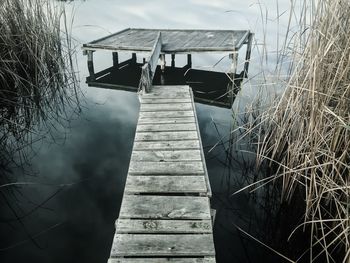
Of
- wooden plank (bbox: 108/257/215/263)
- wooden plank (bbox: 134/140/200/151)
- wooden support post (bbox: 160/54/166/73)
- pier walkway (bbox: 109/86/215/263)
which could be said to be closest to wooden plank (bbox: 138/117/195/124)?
pier walkway (bbox: 109/86/215/263)

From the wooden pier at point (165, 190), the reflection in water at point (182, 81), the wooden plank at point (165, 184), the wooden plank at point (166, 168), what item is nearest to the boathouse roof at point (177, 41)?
the reflection in water at point (182, 81)

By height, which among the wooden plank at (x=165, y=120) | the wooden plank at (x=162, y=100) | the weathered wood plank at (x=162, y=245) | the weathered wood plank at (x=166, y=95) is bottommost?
the weathered wood plank at (x=162, y=245)

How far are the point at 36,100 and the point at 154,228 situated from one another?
3944 mm

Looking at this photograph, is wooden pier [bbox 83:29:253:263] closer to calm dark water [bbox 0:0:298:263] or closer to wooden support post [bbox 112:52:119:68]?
calm dark water [bbox 0:0:298:263]

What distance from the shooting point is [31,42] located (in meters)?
5.27

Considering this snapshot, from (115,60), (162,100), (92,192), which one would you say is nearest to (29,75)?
(162,100)

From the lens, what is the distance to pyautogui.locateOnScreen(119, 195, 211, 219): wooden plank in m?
2.43

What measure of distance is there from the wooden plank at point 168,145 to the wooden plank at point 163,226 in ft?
3.79

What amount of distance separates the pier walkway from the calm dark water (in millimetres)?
618

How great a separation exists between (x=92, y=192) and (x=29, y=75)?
2.78m

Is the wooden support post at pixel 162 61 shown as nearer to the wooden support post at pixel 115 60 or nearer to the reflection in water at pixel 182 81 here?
the reflection in water at pixel 182 81

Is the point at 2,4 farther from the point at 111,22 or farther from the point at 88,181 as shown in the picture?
the point at 111,22

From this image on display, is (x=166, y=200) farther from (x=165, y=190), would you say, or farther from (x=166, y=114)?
(x=166, y=114)

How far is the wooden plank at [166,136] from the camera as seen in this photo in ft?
12.0
